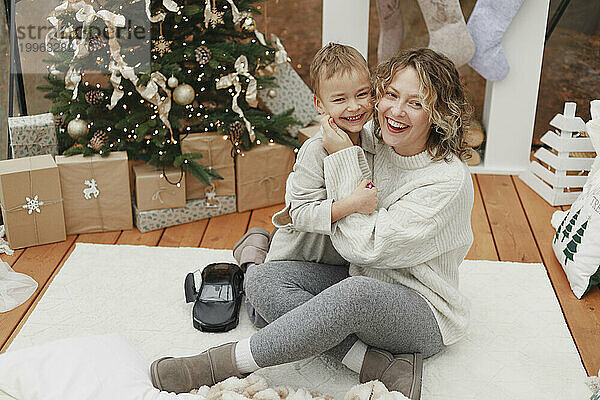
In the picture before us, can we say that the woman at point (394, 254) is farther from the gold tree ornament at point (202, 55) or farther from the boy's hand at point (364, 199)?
the gold tree ornament at point (202, 55)

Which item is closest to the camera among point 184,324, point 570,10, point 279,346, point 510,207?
point 279,346

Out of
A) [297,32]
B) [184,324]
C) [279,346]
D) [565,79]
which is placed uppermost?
[297,32]

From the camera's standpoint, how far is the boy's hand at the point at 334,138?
5.73ft

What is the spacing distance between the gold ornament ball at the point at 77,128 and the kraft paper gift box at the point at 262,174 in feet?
1.93

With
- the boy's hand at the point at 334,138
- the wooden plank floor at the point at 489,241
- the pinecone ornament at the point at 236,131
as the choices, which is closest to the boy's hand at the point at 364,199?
the boy's hand at the point at 334,138

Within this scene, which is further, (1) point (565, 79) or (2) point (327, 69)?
(1) point (565, 79)

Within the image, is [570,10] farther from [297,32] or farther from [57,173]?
[57,173]

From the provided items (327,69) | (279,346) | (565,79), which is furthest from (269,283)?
(565,79)

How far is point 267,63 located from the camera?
2.76 metres

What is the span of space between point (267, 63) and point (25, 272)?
3.93ft

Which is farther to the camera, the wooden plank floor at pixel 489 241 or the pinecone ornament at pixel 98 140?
the pinecone ornament at pixel 98 140

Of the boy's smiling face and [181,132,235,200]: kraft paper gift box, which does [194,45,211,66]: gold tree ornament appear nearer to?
[181,132,235,200]: kraft paper gift box

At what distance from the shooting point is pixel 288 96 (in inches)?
113

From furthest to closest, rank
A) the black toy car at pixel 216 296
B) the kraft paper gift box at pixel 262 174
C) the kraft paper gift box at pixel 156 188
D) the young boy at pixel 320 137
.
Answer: the kraft paper gift box at pixel 262 174
the kraft paper gift box at pixel 156 188
the black toy car at pixel 216 296
the young boy at pixel 320 137
